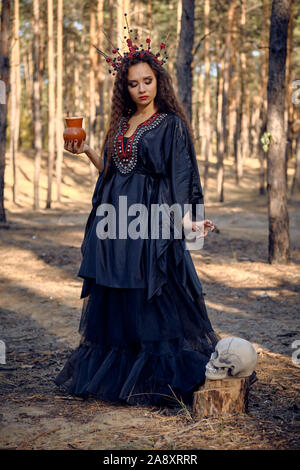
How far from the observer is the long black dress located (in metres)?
3.86

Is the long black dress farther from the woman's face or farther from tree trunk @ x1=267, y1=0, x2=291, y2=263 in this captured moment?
tree trunk @ x1=267, y1=0, x2=291, y2=263

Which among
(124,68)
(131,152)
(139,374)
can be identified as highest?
(124,68)

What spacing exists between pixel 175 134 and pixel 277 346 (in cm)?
250

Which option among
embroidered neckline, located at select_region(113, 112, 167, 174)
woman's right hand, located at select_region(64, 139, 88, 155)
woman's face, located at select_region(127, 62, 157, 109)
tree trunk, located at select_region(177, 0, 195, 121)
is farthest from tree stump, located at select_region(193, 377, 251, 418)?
tree trunk, located at select_region(177, 0, 195, 121)

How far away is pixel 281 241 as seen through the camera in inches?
387

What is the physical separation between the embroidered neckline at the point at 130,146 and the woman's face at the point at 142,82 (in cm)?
14

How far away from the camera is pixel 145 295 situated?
3908 mm

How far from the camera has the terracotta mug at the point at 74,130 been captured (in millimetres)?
3904

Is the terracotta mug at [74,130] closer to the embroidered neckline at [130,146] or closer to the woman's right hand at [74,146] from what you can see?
the woman's right hand at [74,146]

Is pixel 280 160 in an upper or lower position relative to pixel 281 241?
upper

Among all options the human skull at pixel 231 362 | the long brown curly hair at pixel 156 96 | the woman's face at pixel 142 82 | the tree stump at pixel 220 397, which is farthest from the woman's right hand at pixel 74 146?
the tree stump at pixel 220 397

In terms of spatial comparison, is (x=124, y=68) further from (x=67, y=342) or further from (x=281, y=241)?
(x=281, y=241)
